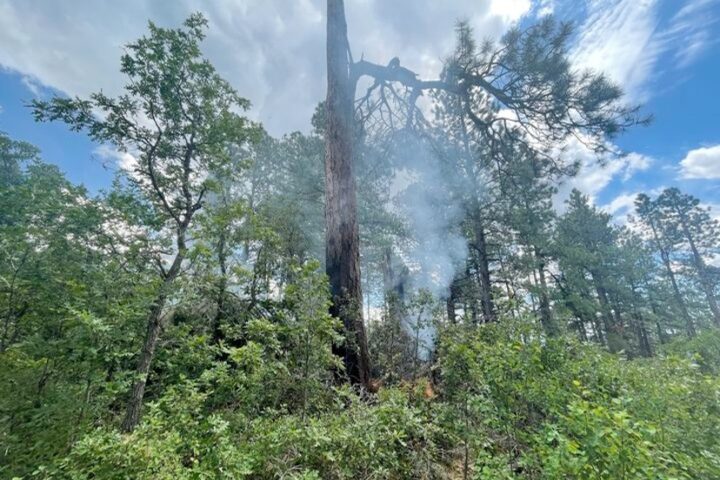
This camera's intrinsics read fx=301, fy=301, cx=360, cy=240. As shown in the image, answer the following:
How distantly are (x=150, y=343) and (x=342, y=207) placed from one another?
3465mm

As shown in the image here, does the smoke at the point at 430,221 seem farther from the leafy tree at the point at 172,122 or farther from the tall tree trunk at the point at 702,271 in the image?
the tall tree trunk at the point at 702,271

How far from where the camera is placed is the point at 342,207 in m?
5.55

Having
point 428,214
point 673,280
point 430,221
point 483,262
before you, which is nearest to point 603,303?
point 673,280

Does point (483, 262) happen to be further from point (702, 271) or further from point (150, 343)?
point (702, 271)

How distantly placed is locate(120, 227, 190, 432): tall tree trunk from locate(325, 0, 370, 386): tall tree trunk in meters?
2.20

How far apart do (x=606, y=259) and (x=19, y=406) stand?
2150 centimetres

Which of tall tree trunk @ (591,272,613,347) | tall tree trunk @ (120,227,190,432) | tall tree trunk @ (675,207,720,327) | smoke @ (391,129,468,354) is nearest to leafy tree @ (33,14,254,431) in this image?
tall tree trunk @ (120,227,190,432)

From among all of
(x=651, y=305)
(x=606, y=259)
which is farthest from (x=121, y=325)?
(x=651, y=305)

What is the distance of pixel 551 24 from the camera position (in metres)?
6.32

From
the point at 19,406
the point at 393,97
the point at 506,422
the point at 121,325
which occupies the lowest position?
the point at 506,422

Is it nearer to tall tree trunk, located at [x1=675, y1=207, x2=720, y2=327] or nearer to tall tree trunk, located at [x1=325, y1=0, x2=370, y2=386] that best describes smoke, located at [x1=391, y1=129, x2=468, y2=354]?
tall tree trunk, located at [x1=325, y1=0, x2=370, y2=386]

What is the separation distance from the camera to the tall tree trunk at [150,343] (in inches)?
114

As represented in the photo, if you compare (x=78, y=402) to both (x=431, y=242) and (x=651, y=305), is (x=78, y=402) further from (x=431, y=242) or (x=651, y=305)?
(x=651, y=305)

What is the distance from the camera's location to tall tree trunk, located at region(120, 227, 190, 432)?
114 inches
